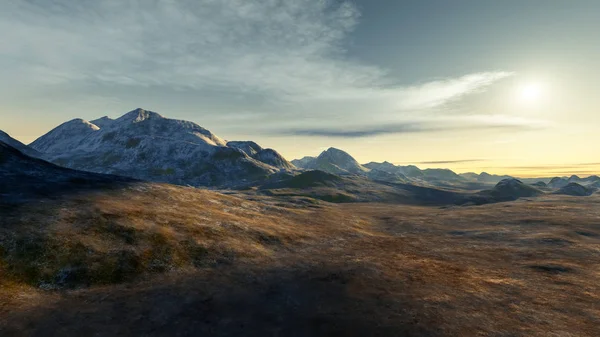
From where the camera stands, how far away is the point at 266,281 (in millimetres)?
42562

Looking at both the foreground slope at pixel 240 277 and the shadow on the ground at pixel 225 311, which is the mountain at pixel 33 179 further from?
the shadow on the ground at pixel 225 311

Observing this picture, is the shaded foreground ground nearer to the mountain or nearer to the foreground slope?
the foreground slope

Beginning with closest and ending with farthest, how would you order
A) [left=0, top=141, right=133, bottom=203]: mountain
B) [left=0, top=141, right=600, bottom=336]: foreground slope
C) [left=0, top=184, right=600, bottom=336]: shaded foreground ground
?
1. [left=0, top=184, right=600, bottom=336]: shaded foreground ground
2. [left=0, top=141, right=600, bottom=336]: foreground slope
3. [left=0, top=141, right=133, bottom=203]: mountain

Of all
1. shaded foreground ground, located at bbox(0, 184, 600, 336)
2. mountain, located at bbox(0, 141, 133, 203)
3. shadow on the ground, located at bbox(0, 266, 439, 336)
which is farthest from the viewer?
mountain, located at bbox(0, 141, 133, 203)

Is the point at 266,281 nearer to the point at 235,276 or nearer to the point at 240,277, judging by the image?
the point at 240,277

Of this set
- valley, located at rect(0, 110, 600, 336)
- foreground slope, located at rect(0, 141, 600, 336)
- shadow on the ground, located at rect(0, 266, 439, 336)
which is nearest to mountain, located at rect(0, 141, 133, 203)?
valley, located at rect(0, 110, 600, 336)

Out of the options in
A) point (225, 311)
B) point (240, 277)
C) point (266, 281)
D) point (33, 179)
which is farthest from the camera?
point (33, 179)

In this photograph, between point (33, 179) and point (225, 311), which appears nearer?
point (225, 311)

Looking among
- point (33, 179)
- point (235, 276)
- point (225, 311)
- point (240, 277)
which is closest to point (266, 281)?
point (240, 277)

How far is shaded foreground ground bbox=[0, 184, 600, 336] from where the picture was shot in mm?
30391

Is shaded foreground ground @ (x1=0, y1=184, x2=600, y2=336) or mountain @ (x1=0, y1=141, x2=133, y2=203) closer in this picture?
shaded foreground ground @ (x1=0, y1=184, x2=600, y2=336)

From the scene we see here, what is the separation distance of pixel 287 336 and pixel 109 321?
17.3 metres

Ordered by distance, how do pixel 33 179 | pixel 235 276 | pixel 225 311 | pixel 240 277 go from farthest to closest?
pixel 33 179 < pixel 235 276 < pixel 240 277 < pixel 225 311

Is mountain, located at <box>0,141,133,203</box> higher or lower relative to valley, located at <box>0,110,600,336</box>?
higher
